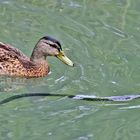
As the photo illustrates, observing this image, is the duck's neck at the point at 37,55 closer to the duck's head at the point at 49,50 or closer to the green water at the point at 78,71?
the duck's head at the point at 49,50

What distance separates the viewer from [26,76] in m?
9.60

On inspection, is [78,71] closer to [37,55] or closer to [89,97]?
[37,55]

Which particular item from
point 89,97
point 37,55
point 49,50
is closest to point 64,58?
point 49,50

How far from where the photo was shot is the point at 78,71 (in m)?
9.48

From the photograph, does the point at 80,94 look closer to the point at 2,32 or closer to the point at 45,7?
the point at 2,32

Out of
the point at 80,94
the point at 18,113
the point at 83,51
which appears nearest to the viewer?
the point at 18,113

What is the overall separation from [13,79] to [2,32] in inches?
43.5

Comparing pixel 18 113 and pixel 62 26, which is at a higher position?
pixel 62 26

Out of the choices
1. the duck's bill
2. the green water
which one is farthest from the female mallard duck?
the green water

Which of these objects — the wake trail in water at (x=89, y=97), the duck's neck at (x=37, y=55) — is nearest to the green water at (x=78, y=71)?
the wake trail in water at (x=89, y=97)

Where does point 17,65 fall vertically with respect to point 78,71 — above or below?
above

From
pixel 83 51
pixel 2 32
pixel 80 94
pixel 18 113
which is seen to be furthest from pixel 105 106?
pixel 2 32

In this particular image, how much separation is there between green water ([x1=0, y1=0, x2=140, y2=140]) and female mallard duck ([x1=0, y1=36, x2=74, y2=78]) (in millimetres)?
148

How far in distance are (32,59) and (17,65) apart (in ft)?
0.97
